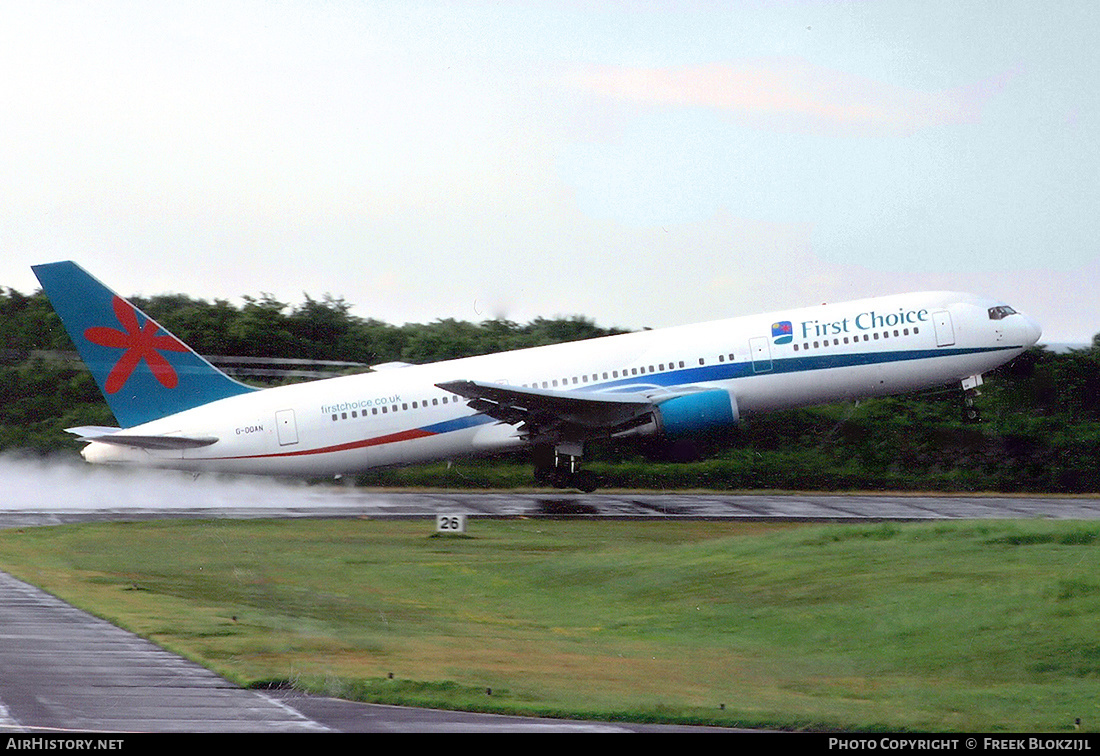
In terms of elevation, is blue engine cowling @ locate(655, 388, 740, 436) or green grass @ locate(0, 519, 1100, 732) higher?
blue engine cowling @ locate(655, 388, 740, 436)

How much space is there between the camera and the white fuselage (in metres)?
34.8

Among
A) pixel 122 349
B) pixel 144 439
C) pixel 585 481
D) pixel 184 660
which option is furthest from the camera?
pixel 585 481

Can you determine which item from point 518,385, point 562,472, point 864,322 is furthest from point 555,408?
point 864,322

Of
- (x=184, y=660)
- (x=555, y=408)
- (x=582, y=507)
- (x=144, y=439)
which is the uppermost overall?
(x=555, y=408)

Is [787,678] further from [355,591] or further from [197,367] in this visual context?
[197,367]

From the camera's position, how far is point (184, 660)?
14.6 metres

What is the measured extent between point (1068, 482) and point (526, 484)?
16.7 metres

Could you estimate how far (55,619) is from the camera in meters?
17.1

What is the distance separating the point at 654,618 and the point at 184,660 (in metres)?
7.59

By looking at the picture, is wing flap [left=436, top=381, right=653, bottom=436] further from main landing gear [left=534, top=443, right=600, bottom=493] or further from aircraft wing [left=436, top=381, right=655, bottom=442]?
main landing gear [left=534, top=443, right=600, bottom=493]

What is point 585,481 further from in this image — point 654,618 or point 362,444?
point 654,618

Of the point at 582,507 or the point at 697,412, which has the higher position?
the point at 697,412

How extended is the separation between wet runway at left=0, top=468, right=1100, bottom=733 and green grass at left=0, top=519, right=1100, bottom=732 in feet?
2.19

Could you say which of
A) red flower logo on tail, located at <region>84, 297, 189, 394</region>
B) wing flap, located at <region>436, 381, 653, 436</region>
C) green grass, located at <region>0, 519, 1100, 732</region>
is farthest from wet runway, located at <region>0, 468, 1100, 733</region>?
red flower logo on tail, located at <region>84, 297, 189, 394</region>
